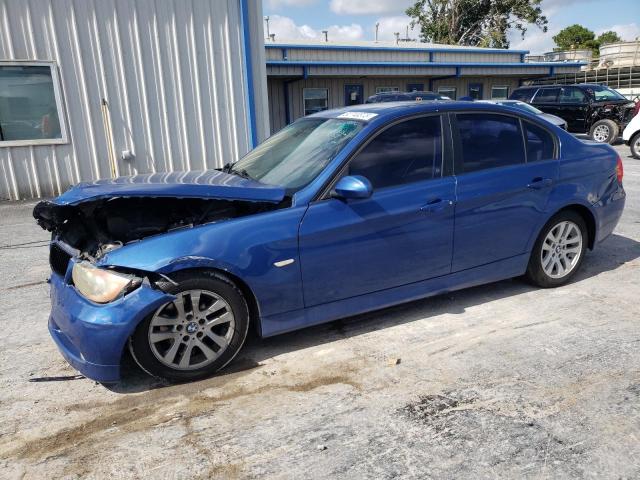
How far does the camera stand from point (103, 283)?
2855mm

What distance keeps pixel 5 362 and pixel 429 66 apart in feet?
65.4

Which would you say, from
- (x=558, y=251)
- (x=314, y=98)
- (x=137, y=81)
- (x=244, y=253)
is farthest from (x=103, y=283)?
(x=314, y=98)

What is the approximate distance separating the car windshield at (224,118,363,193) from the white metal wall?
21.0 ft

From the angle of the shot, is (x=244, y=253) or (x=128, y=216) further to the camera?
(x=128, y=216)

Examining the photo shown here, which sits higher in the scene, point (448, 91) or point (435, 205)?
point (448, 91)

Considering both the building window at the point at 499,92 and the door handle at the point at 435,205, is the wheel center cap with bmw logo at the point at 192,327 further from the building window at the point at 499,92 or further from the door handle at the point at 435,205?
the building window at the point at 499,92

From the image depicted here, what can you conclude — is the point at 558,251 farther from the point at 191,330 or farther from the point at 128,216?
the point at 128,216

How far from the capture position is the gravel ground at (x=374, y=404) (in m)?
2.36

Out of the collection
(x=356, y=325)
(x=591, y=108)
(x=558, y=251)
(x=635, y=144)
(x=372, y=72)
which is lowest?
(x=356, y=325)

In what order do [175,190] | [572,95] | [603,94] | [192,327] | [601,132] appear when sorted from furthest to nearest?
[572,95] < [603,94] < [601,132] < [175,190] < [192,327]

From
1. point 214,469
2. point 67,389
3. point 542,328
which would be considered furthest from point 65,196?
point 542,328

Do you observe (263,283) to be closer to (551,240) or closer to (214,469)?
(214,469)

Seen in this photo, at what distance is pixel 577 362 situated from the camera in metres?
3.18

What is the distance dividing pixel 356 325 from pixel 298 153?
140 cm
